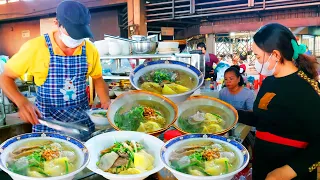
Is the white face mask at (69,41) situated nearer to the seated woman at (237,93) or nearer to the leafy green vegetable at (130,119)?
the leafy green vegetable at (130,119)

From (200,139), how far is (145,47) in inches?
98.3

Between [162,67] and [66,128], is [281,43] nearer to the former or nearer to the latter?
[162,67]

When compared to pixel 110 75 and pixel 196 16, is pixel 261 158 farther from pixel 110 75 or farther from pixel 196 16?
pixel 196 16

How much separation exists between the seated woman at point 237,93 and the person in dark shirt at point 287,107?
2286mm

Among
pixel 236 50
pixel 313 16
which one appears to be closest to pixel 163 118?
pixel 313 16

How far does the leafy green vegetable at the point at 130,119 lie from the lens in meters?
1.53

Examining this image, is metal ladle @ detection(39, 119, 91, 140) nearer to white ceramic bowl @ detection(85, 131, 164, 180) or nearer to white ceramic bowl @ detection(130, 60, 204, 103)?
white ceramic bowl @ detection(85, 131, 164, 180)

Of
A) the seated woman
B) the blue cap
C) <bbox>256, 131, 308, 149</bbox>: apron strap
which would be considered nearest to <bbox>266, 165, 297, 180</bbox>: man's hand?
<bbox>256, 131, 308, 149</bbox>: apron strap

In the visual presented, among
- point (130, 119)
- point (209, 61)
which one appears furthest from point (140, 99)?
point (209, 61)

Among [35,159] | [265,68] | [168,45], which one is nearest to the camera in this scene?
[35,159]

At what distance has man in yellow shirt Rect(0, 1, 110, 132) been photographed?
1.81 m

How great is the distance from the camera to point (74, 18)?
177 cm

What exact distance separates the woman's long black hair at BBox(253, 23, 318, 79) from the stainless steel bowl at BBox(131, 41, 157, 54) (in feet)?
6.70

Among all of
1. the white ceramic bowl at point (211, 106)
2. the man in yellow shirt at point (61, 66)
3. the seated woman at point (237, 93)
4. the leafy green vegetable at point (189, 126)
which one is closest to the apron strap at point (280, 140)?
the white ceramic bowl at point (211, 106)
